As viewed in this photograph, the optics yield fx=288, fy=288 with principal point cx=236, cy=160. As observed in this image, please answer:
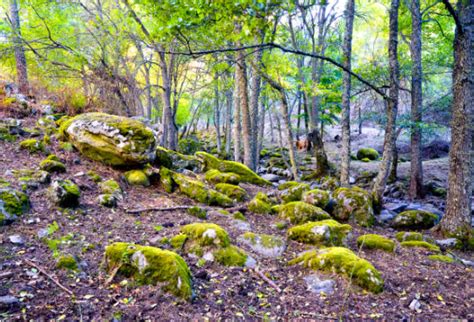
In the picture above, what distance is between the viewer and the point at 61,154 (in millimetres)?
5801

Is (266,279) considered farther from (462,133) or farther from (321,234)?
(462,133)

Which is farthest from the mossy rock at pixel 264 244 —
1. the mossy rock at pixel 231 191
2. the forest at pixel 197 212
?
the mossy rock at pixel 231 191

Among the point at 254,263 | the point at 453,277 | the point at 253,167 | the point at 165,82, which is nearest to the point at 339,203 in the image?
the point at 453,277

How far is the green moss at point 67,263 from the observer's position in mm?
2768

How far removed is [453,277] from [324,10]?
12667 millimetres

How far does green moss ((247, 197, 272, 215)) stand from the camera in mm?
5805

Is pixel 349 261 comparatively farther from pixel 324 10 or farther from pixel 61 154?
pixel 324 10

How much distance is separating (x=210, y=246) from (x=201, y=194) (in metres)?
2.20

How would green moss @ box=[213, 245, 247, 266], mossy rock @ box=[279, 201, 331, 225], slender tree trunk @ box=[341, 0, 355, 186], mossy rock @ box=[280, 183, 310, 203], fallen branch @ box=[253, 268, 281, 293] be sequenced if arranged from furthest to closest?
slender tree trunk @ box=[341, 0, 355, 186] → mossy rock @ box=[280, 183, 310, 203] → mossy rock @ box=[279, 201, 331, 225] → green moss @ box=[213, 245, 247, 266] → fallen branch @ box=[253, 268, 281, 293]

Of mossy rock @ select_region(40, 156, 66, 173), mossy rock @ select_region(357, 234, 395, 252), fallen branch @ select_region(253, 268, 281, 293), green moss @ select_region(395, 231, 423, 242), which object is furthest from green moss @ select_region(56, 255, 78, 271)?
green moss @ select_region(395, 231, 423, 242)

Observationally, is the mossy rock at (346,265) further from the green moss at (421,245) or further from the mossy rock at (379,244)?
the green moss at (421,245)

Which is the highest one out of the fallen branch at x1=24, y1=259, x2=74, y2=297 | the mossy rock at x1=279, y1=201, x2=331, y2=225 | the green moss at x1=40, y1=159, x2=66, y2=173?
the green moss at x1=40, y1=159, x2=66, y2=173

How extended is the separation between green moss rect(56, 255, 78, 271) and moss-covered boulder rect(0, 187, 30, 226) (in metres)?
1.00

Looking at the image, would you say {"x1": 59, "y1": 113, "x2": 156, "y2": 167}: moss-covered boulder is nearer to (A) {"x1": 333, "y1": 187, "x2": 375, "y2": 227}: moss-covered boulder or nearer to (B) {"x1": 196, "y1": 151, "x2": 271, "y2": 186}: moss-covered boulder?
(B) {"x1": 196, "y1": 151, "x2": 271, "y2": 186}: moss-covered boulder
